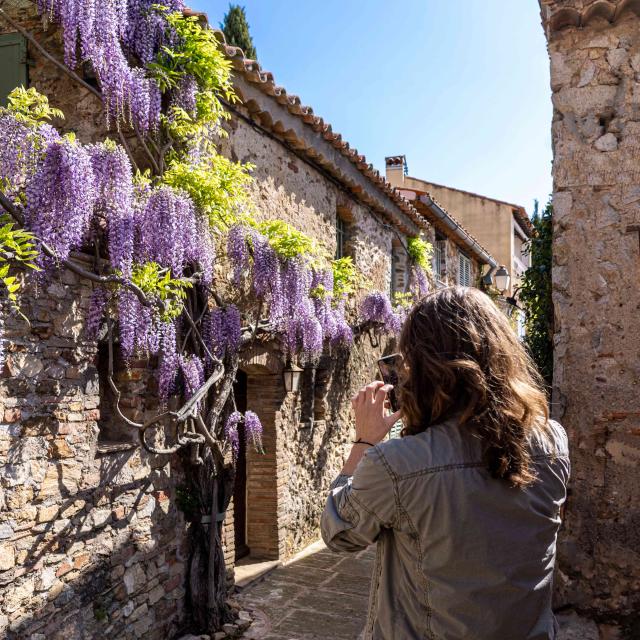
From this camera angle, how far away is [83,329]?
3781 millimetres

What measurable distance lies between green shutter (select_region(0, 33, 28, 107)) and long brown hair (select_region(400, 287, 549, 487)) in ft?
14.5

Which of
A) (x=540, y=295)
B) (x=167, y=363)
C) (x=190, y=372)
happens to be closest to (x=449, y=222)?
(x=540, y=295)

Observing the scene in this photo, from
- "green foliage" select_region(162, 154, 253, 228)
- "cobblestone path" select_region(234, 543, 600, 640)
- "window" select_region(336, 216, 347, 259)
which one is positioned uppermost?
"window" select_region(336, 216, 347, 259)

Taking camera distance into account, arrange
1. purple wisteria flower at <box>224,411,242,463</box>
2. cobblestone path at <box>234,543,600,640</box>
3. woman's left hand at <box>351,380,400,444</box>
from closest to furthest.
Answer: woman's left hand at <box>351,380,400,444</box> → cobblestone path at <box>234,543,600,640</box> → purple wisteria flower at <box>224,411,242,463</box>

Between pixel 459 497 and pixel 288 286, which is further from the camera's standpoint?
pixel 288 286

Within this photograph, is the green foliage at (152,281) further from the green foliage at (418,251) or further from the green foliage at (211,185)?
the green foliage at (418,251)

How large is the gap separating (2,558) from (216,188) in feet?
8.56

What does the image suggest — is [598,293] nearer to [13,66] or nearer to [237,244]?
[237,244]

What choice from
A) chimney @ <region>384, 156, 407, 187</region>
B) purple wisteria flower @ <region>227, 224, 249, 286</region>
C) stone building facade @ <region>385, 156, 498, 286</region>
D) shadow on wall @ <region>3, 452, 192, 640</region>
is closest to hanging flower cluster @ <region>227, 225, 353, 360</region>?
purple wisteria flower @ <region>227, 224, 249, 286</region>

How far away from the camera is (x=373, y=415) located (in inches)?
61.1

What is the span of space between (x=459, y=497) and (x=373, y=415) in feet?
1.09

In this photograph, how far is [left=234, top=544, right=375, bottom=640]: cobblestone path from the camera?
4828mm

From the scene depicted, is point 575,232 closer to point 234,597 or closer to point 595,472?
point 595,472

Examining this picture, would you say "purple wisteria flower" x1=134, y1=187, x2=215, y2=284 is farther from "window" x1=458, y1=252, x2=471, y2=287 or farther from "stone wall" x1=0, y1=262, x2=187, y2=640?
"window" x1=458, y1=252, x2=471, y2=287
